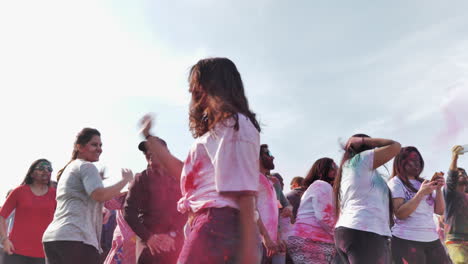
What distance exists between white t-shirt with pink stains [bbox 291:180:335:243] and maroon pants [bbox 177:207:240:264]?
12.5 feet

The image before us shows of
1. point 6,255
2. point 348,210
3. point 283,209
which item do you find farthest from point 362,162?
point 6,255

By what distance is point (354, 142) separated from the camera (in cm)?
508

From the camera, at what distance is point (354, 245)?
477cm

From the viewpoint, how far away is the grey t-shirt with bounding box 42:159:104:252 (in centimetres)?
459

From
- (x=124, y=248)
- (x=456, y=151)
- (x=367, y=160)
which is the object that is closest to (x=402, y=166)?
(x=456, y=151)

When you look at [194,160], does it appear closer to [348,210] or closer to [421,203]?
[348,210]

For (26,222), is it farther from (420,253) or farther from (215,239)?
(215,239)

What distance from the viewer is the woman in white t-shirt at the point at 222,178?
2.25 m

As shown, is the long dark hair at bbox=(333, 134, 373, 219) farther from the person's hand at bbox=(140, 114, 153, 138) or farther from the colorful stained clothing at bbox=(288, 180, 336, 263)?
the person's hand at bbox=(140, 114, 153, 138)

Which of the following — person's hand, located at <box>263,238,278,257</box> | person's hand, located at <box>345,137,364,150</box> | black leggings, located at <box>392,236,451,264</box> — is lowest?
black leggings, located at <box>392,236,451,264</box>

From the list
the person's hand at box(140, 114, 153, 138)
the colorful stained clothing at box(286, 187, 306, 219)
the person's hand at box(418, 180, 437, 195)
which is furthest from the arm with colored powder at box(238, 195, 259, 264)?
the colorful stained clothing at box(286, 187, 306, 219)

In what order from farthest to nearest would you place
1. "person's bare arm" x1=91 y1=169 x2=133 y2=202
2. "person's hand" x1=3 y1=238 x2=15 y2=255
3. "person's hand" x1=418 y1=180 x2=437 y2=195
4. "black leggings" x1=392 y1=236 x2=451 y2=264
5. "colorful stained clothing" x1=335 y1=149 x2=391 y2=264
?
1. "person's hand" x1=3 y1=238 x2=15 y2=255
2. "black leggings" x1=392 y1=236 x2=451 y2=264
3. "person's hand" x1=418 y1=180 x2=437 y2=195
4. "colorful stained clothing" x1=335 y1=149 x2=391 y2=264
5. "person's bare arm" x1=91 y1=169 x2=133 y2=202

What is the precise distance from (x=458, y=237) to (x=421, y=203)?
1610 mm

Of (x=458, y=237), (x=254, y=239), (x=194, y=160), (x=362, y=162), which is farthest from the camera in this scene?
(x=458, y=237)
